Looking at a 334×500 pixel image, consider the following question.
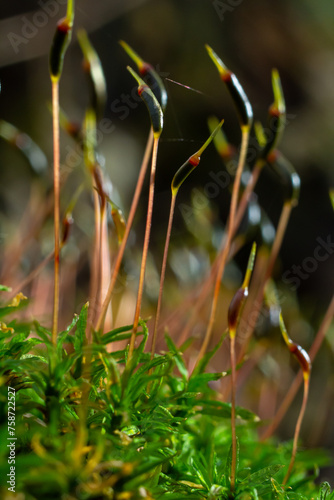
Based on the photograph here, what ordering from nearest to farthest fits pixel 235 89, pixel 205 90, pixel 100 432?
pixel 100 432, pixel 235 89, pixel 205 90

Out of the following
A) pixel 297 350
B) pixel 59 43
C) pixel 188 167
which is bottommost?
pixel 297 350

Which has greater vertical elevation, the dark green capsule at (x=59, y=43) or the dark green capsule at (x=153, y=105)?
the dark green capsule at (x=59, y=43)

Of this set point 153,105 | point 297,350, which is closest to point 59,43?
point 153,105

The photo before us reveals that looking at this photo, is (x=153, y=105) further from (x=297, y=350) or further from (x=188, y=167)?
(x=297, y=350)

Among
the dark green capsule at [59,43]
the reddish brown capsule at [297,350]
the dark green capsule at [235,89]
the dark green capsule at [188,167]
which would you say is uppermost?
the dark green capsule at [59,43]

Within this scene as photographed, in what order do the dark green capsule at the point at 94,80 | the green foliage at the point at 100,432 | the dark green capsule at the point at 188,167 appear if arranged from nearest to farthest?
the green foliage at the point at 100,432 → the dark green capsule at the point at 188,167 → the dark green capsule at the point at 94,80

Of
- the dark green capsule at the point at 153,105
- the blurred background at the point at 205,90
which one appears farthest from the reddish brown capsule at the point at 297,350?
the blurred background at the point at 205,90

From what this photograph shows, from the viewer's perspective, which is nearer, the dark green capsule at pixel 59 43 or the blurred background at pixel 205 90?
the dark green capsule at pixel 59 43

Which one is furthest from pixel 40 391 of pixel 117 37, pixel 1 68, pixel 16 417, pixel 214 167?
pixel 1 68

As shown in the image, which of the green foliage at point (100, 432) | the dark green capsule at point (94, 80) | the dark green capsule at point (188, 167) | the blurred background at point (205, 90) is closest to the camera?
the green foliage at point (100, 432)

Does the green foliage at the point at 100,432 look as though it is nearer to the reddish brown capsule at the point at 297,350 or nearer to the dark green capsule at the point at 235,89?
the reddish brown capsule at the point at 297,350
